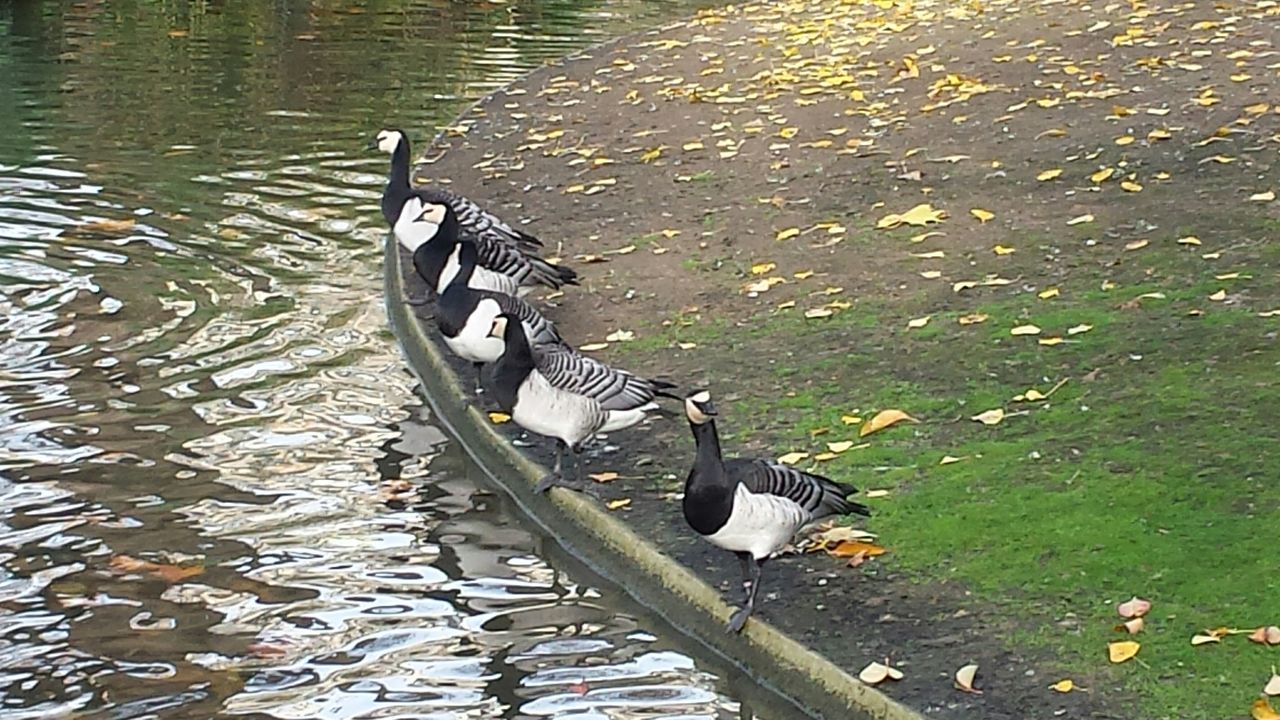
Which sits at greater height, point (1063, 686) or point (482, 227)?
point (482, 227)

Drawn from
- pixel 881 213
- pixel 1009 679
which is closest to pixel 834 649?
pixel 1009 679

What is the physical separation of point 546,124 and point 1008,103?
4.50m

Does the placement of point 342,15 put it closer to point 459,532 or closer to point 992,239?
point 992,239

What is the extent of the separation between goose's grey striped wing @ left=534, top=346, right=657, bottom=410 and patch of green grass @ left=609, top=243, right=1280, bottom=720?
57 centimetres

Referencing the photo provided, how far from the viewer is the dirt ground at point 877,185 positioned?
7109 millimetres

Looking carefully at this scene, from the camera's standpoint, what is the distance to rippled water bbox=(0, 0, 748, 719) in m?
6.99

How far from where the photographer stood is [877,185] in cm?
1346

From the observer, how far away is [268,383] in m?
10.8

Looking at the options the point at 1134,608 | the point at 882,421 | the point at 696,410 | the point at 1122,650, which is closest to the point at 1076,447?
the point at 882,421

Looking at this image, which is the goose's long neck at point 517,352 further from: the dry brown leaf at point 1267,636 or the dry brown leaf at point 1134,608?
the dry brown leaf at point 1267,636

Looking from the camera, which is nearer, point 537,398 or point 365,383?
point 537,398

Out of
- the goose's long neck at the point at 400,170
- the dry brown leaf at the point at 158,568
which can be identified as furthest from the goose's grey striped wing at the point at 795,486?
the goose's long neck at the point at 400,170

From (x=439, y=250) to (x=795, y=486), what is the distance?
480 cm

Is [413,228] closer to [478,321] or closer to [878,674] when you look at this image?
[478,321]
